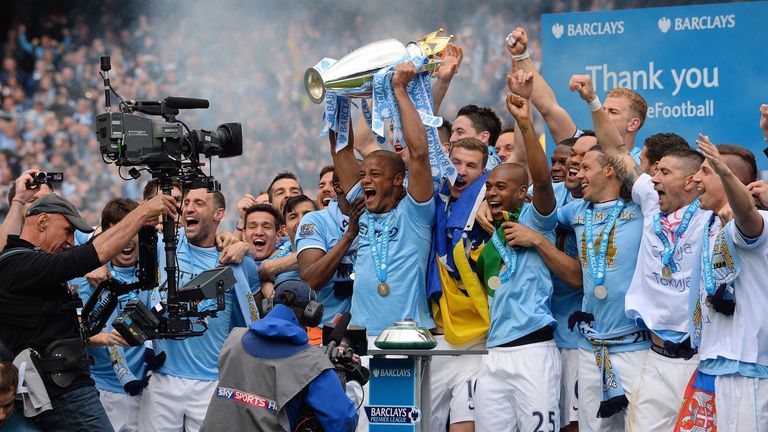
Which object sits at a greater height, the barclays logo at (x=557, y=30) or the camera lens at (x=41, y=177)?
the barclays logo at (x=557, y=30)

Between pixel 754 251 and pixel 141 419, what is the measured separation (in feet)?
12.9

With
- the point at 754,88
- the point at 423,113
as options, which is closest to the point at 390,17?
the point at 754,88

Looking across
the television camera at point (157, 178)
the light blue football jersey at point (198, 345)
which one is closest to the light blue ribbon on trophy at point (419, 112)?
the television camera at point (157, 178)

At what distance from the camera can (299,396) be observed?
536 centimetres

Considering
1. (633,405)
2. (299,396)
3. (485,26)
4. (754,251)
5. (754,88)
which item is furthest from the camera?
(485,26)

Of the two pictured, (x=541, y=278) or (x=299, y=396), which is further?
(x=541, y=278)

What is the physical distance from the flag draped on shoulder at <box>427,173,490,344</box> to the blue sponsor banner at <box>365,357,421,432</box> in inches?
30.2

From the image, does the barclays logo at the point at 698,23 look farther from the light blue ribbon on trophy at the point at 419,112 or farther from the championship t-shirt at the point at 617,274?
the championship t-shirt at the point at 617,274

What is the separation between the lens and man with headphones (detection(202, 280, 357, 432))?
→ 5309mm

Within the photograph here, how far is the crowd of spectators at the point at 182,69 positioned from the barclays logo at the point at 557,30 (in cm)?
403

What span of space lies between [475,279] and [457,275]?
0.42 ft

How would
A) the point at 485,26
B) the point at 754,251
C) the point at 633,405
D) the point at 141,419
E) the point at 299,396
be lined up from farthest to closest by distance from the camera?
the point at 485,26, the point at 141,419, the point at 633,405, the point at 754,251, the point at 299,396

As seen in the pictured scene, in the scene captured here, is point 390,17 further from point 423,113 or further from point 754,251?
point 754,251

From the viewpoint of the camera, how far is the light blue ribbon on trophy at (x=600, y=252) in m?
6.81
